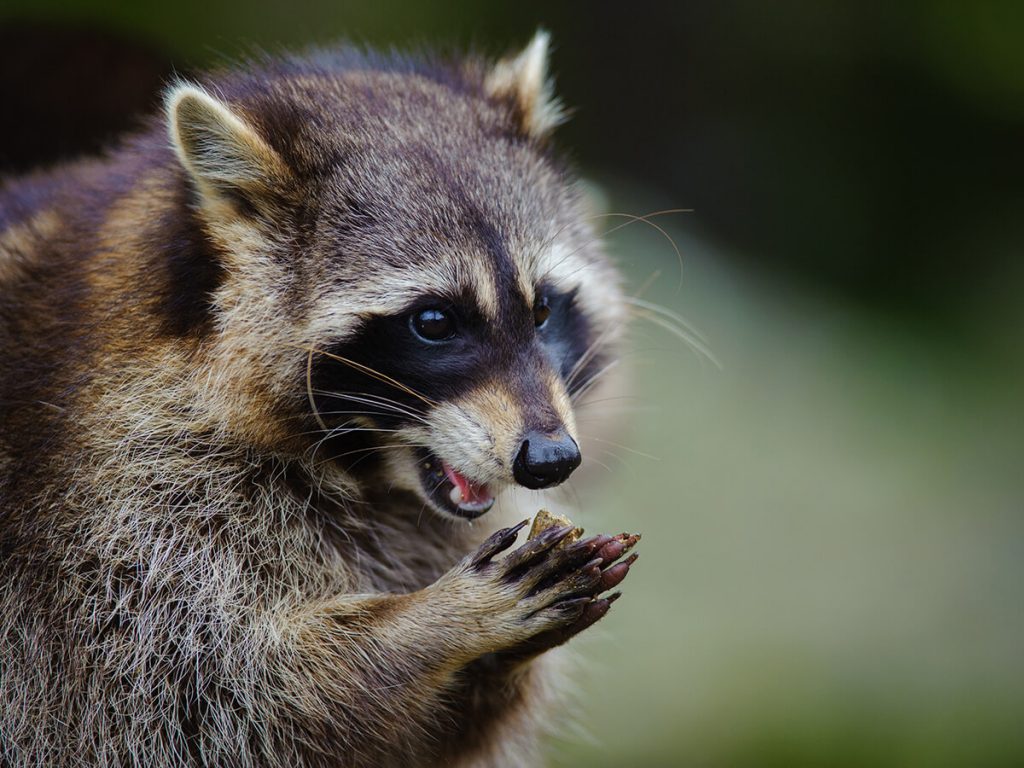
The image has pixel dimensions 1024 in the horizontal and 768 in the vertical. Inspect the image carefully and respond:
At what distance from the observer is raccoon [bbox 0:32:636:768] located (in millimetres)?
3641

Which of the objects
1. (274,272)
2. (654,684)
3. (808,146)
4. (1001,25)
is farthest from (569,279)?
(808,146)

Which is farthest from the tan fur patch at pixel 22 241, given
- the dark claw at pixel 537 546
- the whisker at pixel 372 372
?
the dark claw at pixel 537 546

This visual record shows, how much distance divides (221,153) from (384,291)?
2.49ft

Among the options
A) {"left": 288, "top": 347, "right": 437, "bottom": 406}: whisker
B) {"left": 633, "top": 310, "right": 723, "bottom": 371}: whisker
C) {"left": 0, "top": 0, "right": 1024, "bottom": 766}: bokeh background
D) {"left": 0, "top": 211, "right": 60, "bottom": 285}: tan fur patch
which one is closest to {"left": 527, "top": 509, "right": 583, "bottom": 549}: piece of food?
{"left": 288, "top": 347, "right": 437, "bottom": 406}: whisker

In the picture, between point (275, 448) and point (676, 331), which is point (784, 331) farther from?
point (275, 448)

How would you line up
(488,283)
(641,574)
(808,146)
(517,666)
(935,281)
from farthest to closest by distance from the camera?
(808,146), (935,281), (641,574), (517,666), (488,283)

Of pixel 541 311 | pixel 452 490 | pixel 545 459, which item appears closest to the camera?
pixel 545 459

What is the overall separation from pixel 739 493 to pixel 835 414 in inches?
49.9

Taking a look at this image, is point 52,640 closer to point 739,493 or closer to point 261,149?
point 261,149

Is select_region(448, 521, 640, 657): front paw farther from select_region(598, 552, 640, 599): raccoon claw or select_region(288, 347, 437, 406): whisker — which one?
select_region(288, 347, 437, 406): whisker

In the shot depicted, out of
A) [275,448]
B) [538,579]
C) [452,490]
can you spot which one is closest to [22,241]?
[275,448]

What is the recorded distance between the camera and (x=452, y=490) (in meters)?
3.82

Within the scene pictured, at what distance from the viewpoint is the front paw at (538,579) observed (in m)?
3.50

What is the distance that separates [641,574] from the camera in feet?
23.5
